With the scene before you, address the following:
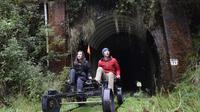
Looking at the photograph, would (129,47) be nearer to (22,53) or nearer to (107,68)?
(22,53)

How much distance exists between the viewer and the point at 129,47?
22797 millimetres

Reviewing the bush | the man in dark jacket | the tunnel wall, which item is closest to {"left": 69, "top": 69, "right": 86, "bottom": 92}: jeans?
the man in dark jacket

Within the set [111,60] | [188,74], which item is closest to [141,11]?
[188,74]

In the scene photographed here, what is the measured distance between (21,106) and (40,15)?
526 centimetres

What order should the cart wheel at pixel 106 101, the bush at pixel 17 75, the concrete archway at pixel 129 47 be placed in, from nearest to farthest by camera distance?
the cart wheel at pixel 106 101 < the bush at pixel 17 75 < the concrete archway at pixel 129 47

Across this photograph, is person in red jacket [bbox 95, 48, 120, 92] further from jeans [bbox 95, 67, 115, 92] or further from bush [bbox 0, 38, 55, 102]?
bush [bbox 0, 38, 55, 102]

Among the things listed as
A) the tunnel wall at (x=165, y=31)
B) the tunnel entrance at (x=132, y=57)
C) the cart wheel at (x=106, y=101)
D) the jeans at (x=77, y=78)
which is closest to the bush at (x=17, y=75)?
the jeans at (x=77, y=78)

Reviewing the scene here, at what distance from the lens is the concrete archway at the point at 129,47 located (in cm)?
1636

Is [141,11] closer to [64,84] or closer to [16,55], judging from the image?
[64,84]

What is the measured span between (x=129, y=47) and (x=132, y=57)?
60.6 inches

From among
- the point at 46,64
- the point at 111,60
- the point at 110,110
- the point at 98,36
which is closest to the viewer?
the point at 110,110

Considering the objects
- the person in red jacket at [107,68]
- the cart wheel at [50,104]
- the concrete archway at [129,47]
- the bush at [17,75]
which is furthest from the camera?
the concrete archway at [129,47]

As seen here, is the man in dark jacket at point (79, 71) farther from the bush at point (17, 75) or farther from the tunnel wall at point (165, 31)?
the tunnel wall at point (165, 31)

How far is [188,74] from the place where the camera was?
42.1ft
